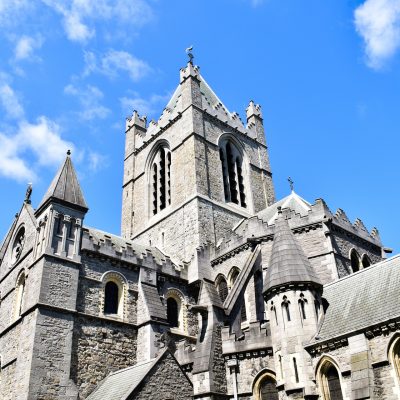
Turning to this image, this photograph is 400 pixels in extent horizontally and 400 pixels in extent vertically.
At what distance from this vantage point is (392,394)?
14.2 meters

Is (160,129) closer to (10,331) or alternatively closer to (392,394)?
(10,331)

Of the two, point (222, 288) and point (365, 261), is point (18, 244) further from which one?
point (365, 261)

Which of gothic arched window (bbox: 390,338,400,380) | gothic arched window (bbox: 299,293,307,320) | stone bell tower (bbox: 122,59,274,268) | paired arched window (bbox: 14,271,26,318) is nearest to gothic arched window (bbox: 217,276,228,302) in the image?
stone bell tower (bbox: 122,59,274,268)

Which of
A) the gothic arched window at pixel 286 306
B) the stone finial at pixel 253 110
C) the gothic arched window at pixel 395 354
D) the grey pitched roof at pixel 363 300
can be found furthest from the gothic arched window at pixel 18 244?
the stone finial at pixel 253 110

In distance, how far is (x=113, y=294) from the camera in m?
23.0

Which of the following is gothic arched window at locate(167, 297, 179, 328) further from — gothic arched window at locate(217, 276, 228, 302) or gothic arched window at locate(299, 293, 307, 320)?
gothic arched window at locate(299, 293, 307, 320)

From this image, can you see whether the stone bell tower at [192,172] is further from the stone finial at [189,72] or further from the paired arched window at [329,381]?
the paired arched window at [329,381]

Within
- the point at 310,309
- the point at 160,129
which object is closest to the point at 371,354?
the point at 310,309

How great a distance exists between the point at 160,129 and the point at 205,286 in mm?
19350

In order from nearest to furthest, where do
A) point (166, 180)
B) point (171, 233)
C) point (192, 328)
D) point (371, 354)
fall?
point (371, 354) < point (192, 328) < point (171, 233) < point (166, 180)

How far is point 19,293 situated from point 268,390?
13043 mm

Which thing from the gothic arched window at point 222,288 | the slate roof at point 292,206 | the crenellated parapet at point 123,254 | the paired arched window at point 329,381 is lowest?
the paired arched window at point 329,381

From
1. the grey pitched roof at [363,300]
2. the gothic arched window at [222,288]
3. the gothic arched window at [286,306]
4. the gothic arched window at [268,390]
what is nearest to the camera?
the grey pitched roof at [363,300]

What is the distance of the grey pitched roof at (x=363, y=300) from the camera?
15.7 meters
